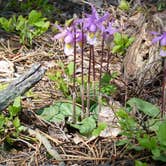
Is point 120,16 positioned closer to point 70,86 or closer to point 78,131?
point 70,86

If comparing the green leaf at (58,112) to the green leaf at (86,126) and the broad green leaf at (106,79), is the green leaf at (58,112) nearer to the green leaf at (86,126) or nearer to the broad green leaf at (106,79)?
the green leaf at (86,126)

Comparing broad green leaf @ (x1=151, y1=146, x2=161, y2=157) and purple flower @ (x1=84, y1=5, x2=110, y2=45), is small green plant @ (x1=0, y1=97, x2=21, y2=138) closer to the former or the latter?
purple flower @ (x1=84, y1=5, x2=110, y2=45)

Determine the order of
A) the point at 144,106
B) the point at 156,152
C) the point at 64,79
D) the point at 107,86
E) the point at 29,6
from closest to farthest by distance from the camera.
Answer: the point at 156,152 < the point at 144,106 < the point at 107,86 < the point at 64,79 < the point at 29,6

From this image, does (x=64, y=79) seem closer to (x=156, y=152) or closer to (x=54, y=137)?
(x=54, y=137)

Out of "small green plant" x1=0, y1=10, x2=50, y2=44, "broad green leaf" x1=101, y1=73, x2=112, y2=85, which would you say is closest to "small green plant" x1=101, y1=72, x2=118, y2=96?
"broad green leaf" x1=101, y1=73, x2=112, y2=85

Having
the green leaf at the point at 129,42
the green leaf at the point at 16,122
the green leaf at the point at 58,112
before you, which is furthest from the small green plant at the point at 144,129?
the green leaf at the point at 129,42

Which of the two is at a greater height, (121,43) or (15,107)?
(121,43)

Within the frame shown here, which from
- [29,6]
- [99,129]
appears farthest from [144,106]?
[29,6]
